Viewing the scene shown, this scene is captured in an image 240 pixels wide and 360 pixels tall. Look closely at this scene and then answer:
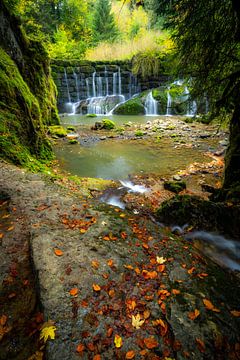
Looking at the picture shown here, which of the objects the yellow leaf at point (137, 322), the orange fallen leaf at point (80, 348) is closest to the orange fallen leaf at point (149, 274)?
the yellow leaf at point (137, 322)

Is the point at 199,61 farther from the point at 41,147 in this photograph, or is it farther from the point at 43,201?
the point at 41,147

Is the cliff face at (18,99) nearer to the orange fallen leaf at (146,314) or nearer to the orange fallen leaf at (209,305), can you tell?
the orange fallen leaf at (146,314)

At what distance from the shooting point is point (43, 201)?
135 inches

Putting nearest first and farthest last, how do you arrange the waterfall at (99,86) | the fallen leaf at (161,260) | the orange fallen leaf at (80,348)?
the orange fallen leaf at (80,348) → the fallen leaf at (161,260) → the waterfall at (99,86)

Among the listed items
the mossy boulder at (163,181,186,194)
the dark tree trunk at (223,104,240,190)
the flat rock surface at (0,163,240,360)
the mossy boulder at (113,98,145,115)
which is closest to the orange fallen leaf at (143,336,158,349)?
the flat rock surface at (0,163,240,360)

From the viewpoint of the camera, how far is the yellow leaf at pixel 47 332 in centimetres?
154

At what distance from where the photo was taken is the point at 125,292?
6.56 ft

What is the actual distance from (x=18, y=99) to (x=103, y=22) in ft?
109

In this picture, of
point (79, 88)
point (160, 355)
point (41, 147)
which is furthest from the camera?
point (79, 88)

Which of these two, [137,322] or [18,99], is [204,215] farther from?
[18,99]

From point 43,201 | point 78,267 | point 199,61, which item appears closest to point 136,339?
point 78,267

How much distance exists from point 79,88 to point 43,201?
→ 66.1 ft

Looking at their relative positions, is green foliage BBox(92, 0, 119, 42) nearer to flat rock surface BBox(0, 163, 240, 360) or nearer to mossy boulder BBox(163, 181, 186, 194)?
mossy boulder BBox(163, 181, 186, 194)

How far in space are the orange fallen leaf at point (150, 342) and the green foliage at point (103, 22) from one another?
119 ft
